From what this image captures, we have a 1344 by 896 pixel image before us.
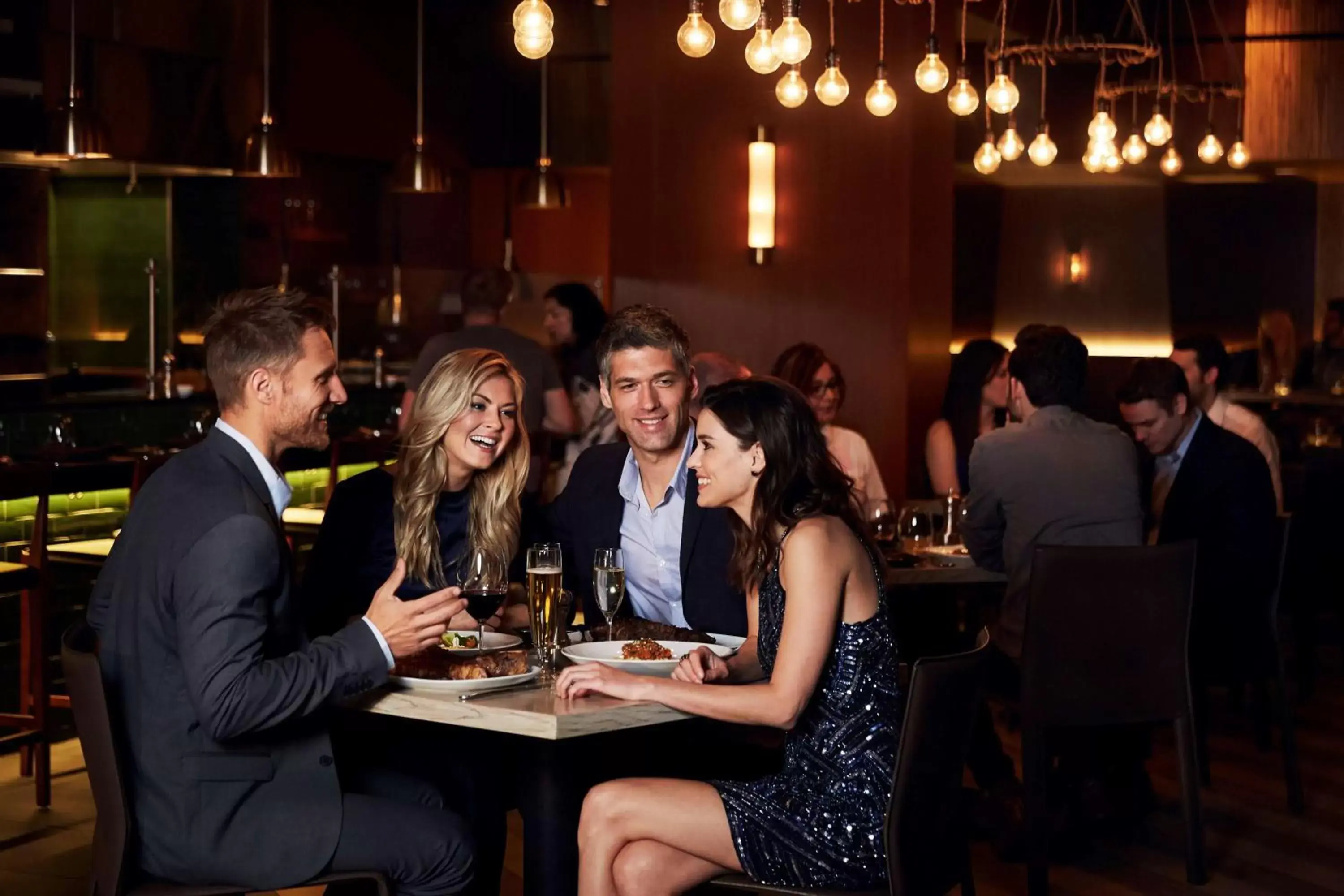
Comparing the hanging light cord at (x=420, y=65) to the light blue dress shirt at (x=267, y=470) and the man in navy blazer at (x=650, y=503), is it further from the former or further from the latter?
the light blue dress shirt at (x=267, y=470)

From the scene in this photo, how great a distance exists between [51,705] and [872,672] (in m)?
3.70

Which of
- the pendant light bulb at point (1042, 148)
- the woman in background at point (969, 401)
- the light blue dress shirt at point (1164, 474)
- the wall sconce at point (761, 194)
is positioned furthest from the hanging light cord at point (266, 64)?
the light blue dress shirt at point (1164, 474)

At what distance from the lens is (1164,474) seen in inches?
230

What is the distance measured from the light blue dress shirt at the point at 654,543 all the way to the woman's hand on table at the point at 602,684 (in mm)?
860

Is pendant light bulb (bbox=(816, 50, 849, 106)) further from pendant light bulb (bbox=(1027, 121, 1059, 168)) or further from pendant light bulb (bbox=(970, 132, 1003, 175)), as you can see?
pendant light bulb (bbox=(970, 132, 1003, 175))

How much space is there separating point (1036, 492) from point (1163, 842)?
1.15 meters

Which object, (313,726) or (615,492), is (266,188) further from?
(313,726)

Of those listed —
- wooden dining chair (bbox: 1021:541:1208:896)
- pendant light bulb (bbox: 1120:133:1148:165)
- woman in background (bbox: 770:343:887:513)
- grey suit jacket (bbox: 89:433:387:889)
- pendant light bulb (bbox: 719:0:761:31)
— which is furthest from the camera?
pendant light bulb (bbox: 1120:133:1148:165)

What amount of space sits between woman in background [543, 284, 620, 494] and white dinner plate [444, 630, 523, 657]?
3.97m

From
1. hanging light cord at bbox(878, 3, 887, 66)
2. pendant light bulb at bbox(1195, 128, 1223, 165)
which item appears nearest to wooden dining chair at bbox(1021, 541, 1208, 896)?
hanging light cord at bbox(878, 3, 887, 66)

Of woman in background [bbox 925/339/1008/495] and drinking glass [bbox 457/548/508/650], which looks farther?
woman in background [bbox 925/339/1008/495]

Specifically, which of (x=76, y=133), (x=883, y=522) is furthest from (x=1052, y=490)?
(x=76, y=133)

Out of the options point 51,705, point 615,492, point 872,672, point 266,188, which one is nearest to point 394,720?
point 615,492

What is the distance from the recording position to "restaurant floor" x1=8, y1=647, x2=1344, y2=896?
14.6 ft
